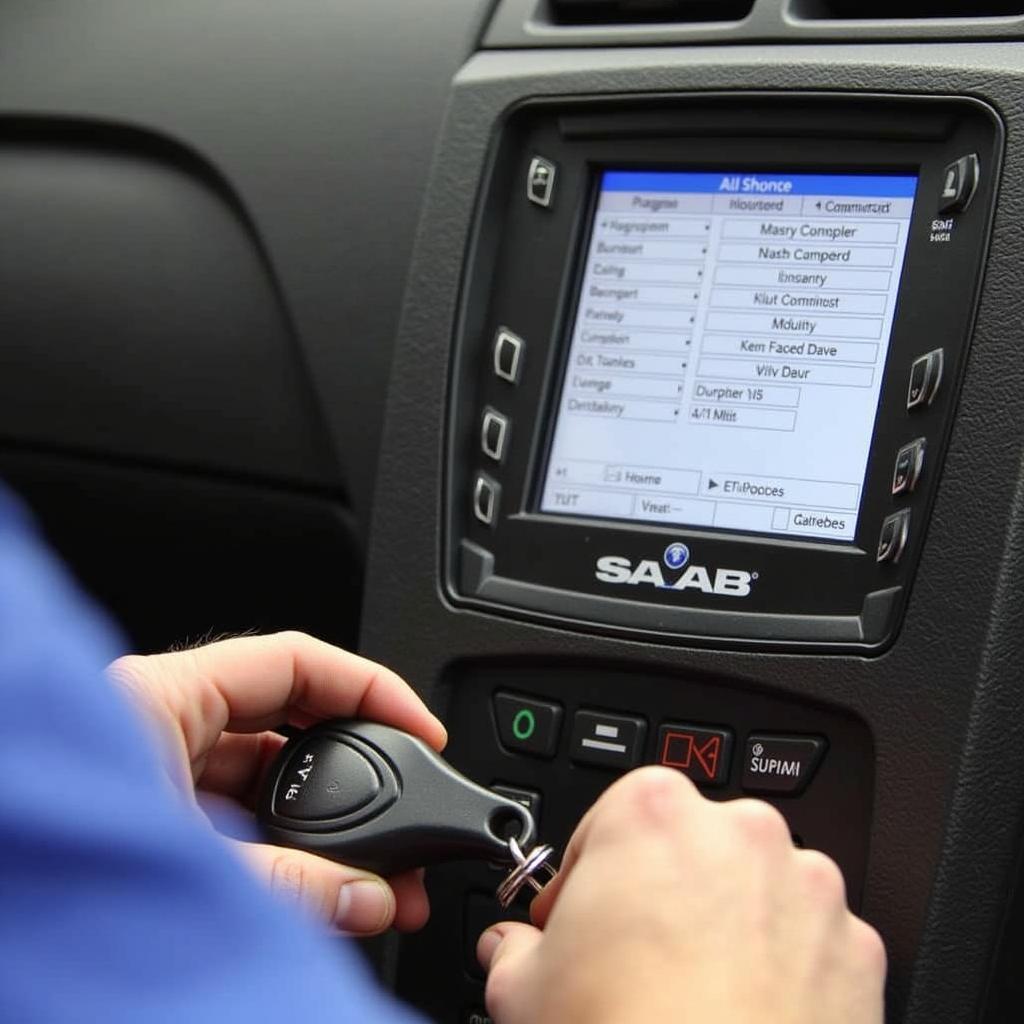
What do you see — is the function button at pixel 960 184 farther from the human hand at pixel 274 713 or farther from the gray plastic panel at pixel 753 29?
the human hand at pixel 274 713

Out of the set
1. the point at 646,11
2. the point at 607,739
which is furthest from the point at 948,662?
the point at 646,11

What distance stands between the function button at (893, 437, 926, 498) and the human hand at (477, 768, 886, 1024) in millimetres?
286

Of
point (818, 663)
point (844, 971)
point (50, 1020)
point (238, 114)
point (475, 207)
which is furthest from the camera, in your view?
point (238, 114)

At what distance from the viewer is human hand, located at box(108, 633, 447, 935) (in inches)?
33.1

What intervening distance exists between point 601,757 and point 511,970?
33 cm

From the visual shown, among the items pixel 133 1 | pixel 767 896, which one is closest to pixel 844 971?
pixel 767 896

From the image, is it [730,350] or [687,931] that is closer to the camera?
[687,931]

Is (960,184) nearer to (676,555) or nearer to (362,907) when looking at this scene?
(676,555)

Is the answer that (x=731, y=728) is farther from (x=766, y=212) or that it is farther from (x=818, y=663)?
(x=766, y=212)

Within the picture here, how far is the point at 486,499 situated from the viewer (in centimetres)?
112

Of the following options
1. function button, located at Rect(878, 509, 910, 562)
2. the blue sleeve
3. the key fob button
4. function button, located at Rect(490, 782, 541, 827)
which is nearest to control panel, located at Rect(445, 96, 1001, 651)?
function button, located at Rect(878, 509, 910, 562)

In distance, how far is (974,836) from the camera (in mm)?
930

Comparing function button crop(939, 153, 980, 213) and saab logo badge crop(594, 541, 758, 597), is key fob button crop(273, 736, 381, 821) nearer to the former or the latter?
saab logo badge crop(594, 541, 758, 597)

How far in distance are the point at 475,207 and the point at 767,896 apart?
1.87 ft
